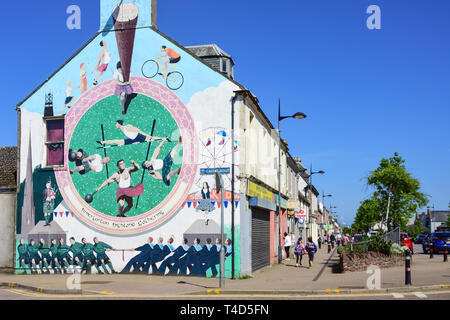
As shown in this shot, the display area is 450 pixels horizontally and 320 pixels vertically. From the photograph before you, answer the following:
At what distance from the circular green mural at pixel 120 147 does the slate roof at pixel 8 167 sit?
155 inches

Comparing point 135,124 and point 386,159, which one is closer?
point 135,124

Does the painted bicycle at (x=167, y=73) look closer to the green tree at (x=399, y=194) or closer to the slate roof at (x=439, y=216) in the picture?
the green tree at (x=399, y=194)

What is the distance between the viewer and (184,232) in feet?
60.8

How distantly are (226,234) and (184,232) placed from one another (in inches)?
65.8

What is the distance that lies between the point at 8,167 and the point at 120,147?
7.27m

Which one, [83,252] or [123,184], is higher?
[123,184]

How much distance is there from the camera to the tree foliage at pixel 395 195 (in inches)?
2067

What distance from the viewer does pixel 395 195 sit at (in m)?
53.3

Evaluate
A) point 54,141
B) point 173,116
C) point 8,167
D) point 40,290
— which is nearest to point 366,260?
point 173,116

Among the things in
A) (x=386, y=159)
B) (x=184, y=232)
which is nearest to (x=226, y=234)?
(x=184, y=232)

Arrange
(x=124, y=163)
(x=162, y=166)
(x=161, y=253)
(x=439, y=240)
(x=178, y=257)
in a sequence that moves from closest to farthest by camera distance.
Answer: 1. (x=178, y=257)
2. (x=161, y=253)
3. (x=162, y=166)
4. (x=124, y=163)
5. (x=439, y=240)

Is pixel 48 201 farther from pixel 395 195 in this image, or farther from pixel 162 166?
pixel 395 195
